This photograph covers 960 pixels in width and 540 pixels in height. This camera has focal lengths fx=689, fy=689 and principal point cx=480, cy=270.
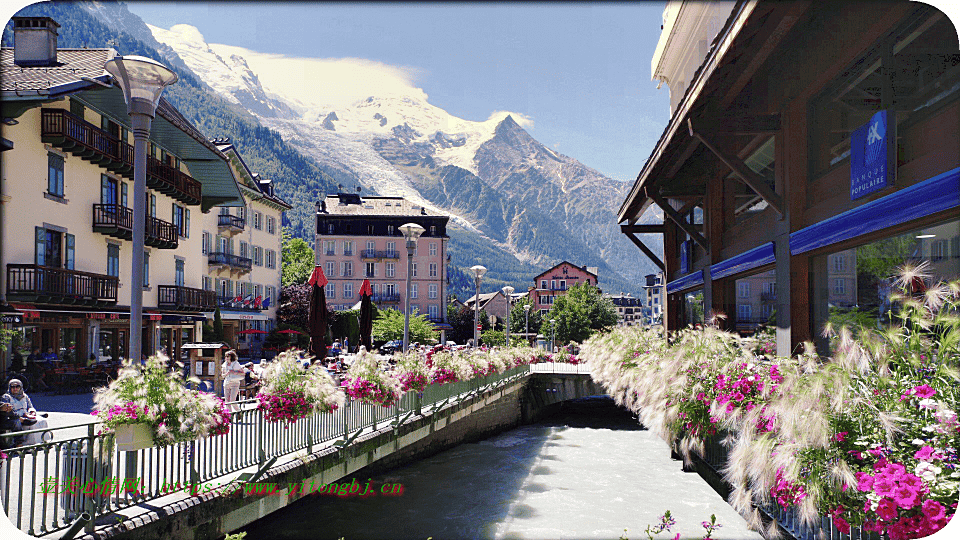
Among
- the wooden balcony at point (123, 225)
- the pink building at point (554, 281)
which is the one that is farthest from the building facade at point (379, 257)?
the wooden balcony at point (123, 225)

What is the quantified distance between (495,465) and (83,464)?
16760 mm

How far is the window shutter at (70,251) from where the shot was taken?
2211cm

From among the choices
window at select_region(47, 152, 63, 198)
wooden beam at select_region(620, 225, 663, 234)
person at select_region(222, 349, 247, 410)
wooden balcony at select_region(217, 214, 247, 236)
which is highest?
wooden balcony at select_region(217, 214, 247, 236)

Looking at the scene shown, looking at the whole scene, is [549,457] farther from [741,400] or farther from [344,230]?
[344,230]

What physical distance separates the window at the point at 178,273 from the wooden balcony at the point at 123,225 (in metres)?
2.91

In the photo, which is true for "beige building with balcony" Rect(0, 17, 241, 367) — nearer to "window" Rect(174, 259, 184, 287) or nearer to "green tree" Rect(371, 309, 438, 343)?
"window" Rect(174, 259, 184, 287)

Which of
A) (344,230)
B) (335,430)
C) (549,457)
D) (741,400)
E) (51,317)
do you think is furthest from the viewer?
(344,230)

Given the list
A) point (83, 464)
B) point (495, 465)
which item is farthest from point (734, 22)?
point (495, 465)

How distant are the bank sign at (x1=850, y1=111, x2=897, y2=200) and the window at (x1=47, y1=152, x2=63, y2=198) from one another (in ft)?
71.4

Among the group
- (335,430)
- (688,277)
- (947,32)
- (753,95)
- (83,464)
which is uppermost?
(753,95)

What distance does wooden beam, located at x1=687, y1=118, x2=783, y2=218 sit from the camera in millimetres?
11828

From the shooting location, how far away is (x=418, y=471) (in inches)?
783

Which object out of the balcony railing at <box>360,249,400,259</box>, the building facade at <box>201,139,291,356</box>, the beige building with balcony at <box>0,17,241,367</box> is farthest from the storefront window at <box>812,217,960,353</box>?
the balcony railing at <box>360,249,400,259</box>

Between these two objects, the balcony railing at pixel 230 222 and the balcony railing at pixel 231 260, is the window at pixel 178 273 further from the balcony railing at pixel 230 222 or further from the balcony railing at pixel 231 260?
the balcony railing at pixel 230 222
